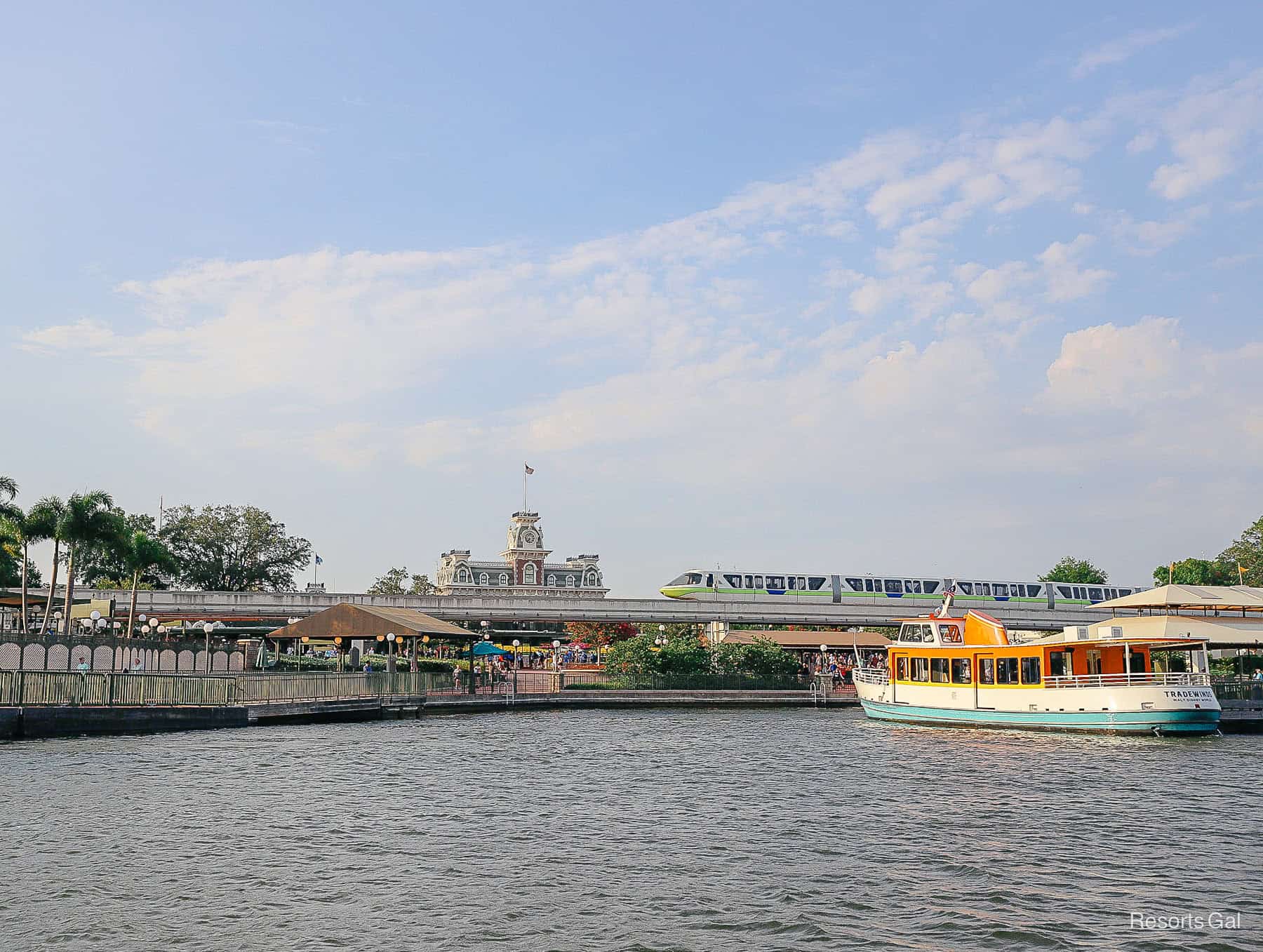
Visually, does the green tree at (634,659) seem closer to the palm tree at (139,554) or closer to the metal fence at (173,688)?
the metal fence at (173,688)

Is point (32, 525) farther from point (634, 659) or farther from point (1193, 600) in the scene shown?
point (1193, 600)

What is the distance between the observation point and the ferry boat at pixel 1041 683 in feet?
134

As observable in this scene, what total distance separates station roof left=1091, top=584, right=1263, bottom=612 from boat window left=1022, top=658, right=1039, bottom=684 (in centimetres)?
1147

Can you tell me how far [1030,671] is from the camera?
44.9 metres

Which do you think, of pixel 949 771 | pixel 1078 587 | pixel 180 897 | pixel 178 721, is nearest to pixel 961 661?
pixel 949 771

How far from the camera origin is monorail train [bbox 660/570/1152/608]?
92750 millimetres

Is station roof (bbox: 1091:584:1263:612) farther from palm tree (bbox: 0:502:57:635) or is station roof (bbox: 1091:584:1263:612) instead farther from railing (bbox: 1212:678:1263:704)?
palm tree (bbox: 0:502:57:635)

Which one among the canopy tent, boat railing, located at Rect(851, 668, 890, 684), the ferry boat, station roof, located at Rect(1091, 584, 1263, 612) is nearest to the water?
the ferry boat

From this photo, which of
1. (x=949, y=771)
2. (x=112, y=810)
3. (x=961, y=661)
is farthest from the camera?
(x=961, y=661)

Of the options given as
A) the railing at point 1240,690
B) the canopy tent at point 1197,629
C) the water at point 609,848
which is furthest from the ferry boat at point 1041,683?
the water at point 609,848

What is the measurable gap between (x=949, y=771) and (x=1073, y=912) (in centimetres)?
1614

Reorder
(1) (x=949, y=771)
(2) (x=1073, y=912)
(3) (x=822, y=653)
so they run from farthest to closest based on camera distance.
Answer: (3) (x=822, y=653), (1) (x=949, y=771), (2) (x=1073, y=912)

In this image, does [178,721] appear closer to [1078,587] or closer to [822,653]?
[822,653]

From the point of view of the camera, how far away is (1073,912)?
52.1 ft
